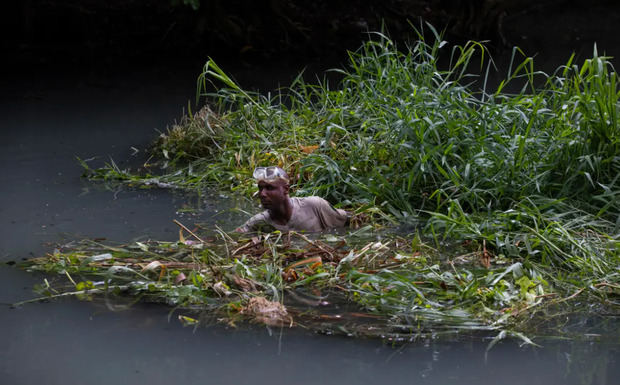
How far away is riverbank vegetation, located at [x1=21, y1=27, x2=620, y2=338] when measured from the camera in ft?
14.6

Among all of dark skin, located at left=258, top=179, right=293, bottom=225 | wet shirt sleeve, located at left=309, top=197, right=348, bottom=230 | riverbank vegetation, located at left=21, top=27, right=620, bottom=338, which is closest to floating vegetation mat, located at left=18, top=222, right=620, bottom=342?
riverbank vegetation, located at left=21, top=27, right=620, bottom=338

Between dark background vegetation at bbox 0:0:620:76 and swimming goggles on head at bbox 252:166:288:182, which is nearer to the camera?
swimming goggles on head at bbox 252:166:288:182

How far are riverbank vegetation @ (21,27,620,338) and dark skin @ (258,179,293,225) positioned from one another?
208 millimetres

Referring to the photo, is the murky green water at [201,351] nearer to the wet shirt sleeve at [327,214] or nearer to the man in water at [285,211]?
the man in water at [285,211]

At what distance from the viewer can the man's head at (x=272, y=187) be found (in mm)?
5359

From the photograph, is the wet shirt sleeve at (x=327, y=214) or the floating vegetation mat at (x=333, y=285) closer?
the floating vegetation mat at (x=333, y=285)

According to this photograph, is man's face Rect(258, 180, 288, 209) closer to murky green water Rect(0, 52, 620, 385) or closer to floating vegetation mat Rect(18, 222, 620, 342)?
floating vegetation mat Rect(18, 222, 620, 342)

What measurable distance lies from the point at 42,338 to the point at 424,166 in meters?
2.86

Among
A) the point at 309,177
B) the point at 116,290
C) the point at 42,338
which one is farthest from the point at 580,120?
the point at 42,338

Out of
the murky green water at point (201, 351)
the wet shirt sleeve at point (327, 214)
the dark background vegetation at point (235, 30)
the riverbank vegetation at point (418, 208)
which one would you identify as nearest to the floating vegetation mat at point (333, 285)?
the riverbank vegetation at point (418, 208)

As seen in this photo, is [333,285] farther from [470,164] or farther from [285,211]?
[470,164]

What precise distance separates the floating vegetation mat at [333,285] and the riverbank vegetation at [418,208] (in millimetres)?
11

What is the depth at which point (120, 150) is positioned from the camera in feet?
26.5

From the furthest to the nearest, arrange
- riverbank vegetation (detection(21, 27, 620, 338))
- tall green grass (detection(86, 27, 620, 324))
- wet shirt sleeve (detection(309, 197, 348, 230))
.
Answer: wet shirt sleeve (detection(309, 197, 348, 230)) < tall green grass (detection(86, 27, 620, 324)) < riverbank vegetation (detection(21, 27, 620, 338))
